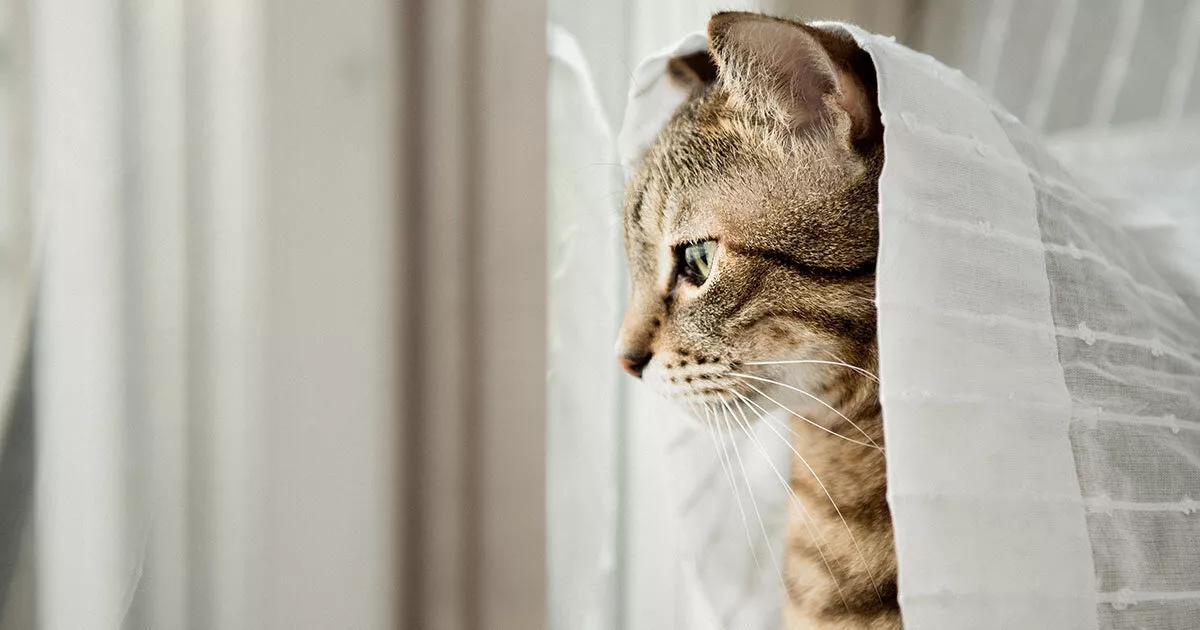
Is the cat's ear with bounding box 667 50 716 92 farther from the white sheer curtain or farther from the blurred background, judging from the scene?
the blurred background

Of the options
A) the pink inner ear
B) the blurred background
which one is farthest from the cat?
the blurred background

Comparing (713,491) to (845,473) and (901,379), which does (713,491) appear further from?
(901,379)

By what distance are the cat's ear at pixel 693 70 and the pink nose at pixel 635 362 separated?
1.03 feet

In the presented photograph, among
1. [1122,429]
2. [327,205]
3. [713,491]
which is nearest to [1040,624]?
[1122,429]

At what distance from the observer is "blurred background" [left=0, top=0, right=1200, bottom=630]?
1.95ft

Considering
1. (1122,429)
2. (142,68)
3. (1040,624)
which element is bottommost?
(1040,624)

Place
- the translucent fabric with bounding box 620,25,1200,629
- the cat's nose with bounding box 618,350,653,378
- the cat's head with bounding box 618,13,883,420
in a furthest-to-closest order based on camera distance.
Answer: the cat's nose with bounding box 618,350,653,378 → the cat's head with bounding box 618,13,883,420 → the translucent fabric with bounding box 620,25,1200,629

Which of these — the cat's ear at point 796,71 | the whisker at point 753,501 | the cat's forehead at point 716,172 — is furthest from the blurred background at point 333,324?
the cat's ear at point 796,71

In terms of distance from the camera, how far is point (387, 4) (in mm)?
780

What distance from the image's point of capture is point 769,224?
2.23ft

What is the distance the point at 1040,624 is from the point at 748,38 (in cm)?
48

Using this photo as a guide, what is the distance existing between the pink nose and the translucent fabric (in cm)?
29

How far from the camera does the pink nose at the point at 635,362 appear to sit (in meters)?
0.77

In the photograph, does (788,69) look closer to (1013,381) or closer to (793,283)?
(793,283)
